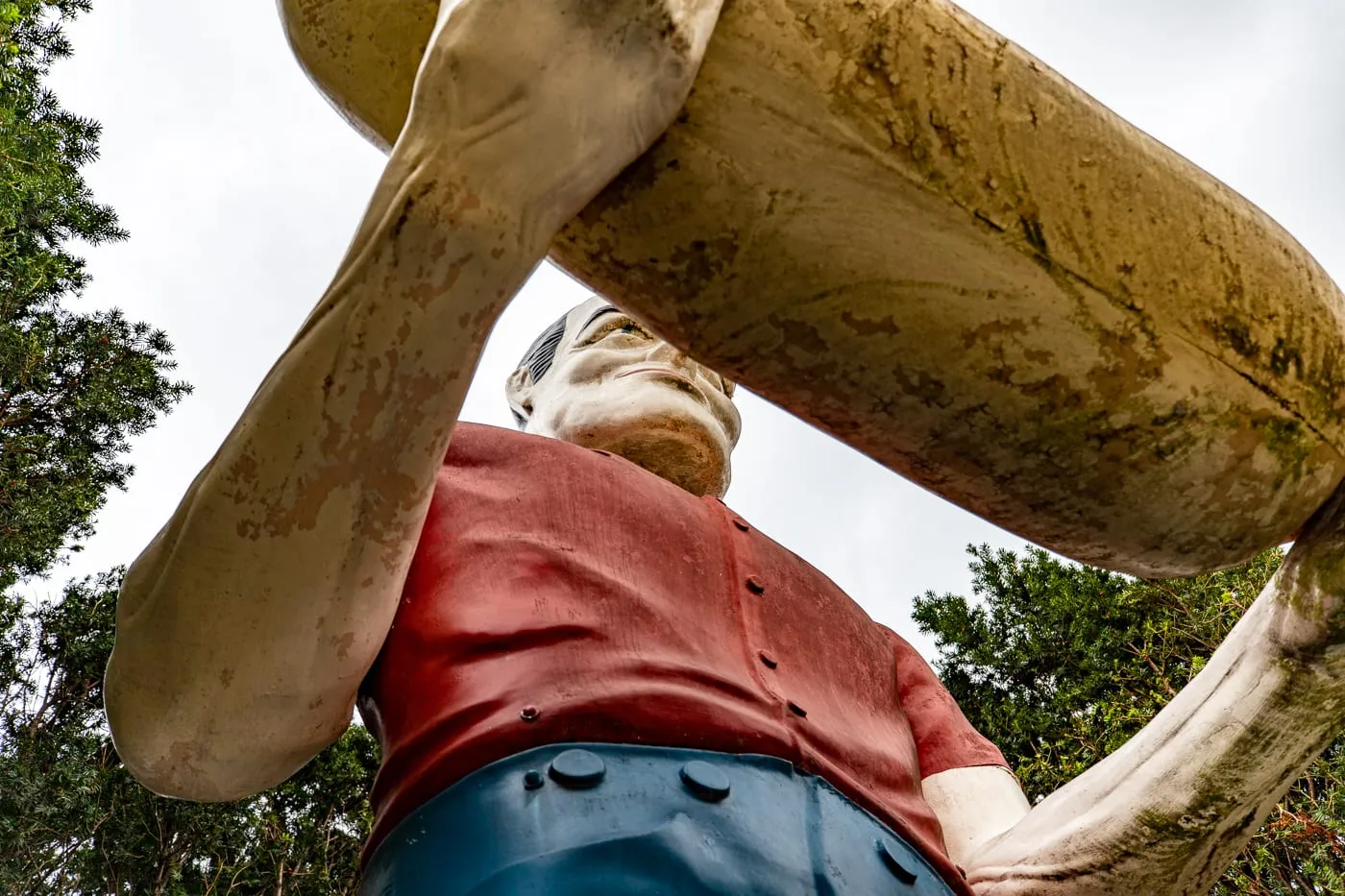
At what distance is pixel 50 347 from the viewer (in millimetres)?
5535

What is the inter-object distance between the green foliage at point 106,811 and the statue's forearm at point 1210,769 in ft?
10.3

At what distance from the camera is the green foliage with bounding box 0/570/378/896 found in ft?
14.6

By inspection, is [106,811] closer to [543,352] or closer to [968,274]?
[543,352]

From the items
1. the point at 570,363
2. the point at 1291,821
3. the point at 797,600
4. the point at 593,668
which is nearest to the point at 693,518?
the point at 797,600

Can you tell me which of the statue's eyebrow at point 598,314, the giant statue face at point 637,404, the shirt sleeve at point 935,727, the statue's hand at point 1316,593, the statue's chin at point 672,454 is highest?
the statue's eyebrow at point 598,314

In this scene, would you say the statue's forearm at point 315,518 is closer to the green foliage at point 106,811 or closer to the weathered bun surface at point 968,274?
the weathered bun surface at point 968,274

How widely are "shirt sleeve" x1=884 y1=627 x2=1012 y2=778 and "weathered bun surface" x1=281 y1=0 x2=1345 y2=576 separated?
34.0 inches

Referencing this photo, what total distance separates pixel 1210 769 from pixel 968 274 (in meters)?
0.87

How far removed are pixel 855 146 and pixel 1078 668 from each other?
5.22 metres

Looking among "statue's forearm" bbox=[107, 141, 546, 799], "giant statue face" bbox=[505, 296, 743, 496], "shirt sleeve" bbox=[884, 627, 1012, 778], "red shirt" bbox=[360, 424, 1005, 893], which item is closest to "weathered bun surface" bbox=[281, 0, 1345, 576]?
"statue's forearm" bbox=[107, 141, 546, 799]

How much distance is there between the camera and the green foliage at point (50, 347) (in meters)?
5.04

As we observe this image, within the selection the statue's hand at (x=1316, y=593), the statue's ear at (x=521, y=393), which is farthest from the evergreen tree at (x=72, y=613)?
the statue's hand at (x=1316, y=593)

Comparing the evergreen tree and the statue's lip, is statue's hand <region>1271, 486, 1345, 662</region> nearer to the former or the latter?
the statue's lip

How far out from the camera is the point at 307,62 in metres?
1.47
